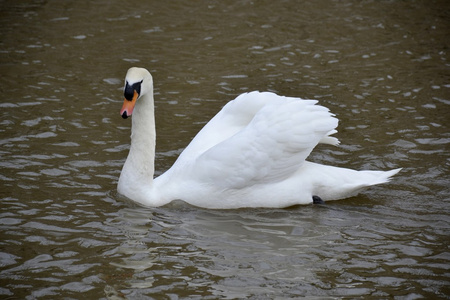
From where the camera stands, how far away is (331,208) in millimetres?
8312

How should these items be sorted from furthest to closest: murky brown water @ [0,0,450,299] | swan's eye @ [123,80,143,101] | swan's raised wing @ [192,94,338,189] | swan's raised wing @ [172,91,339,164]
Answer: swan's raised wing @ [172,91,339,164], swan's raised wing @ [192,94,338,189], swan's eye @ [123,80,143,101], murky brown water @ [0,0,450,299]

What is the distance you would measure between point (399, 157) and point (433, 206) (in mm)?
1401

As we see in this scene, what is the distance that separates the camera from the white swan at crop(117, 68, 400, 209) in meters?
8.02

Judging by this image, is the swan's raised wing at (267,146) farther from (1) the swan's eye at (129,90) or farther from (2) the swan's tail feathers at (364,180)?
(1) the swan's eye at (129,90)

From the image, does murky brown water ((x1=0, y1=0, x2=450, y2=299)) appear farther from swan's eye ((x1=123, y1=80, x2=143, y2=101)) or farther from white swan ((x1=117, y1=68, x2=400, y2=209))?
swan's eye ((x1=123, y1=80, x2=143, y2=101))

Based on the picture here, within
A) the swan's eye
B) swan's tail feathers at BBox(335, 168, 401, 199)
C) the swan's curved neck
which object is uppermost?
the swan's eye

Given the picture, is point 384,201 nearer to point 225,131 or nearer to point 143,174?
point 225,131

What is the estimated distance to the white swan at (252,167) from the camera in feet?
26.3

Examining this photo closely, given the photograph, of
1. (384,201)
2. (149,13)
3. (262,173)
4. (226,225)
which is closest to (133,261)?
(226,225)

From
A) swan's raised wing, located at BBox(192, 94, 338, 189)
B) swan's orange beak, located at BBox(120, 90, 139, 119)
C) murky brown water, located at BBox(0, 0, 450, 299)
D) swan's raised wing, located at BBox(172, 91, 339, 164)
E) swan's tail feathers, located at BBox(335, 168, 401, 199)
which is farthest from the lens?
swan's raised wing, located at BBox(172, 91, 339, 164)

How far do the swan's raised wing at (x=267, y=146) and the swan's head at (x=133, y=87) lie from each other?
36.8 inches

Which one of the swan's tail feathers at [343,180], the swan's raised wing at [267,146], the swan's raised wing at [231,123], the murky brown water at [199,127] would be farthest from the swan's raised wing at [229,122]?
the swan's tail feathers at [343,180]

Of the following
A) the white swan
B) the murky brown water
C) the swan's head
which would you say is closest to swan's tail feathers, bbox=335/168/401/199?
the white swan

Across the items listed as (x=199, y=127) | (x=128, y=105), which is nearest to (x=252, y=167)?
(x=128, y=105)
